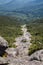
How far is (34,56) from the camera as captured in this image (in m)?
32.8

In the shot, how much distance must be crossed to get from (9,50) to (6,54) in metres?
2.37

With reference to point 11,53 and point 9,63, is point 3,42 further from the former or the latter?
point 9,63

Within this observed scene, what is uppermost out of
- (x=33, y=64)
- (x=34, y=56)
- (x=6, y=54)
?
(x=6, y=54)

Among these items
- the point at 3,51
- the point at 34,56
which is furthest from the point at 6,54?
the point at 34,56

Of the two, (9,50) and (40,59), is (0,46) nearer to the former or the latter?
(9,50)

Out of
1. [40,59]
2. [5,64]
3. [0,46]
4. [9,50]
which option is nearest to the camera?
[5,64]

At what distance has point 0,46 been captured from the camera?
37688 millimetres

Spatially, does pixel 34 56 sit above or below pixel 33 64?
above

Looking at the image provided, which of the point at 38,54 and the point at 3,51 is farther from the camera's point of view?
the point at 3,51

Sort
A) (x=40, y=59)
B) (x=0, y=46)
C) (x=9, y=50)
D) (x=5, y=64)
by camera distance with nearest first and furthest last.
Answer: (x=5, y=64) < (x=40, y=59) < (x=0, y=46) < (x=9, y=50)

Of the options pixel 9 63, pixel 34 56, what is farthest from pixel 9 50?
pixel 9 63

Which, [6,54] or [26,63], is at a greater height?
[6,54]

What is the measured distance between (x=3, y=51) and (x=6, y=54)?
0.93 m

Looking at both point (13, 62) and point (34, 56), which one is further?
point (34, 56)
